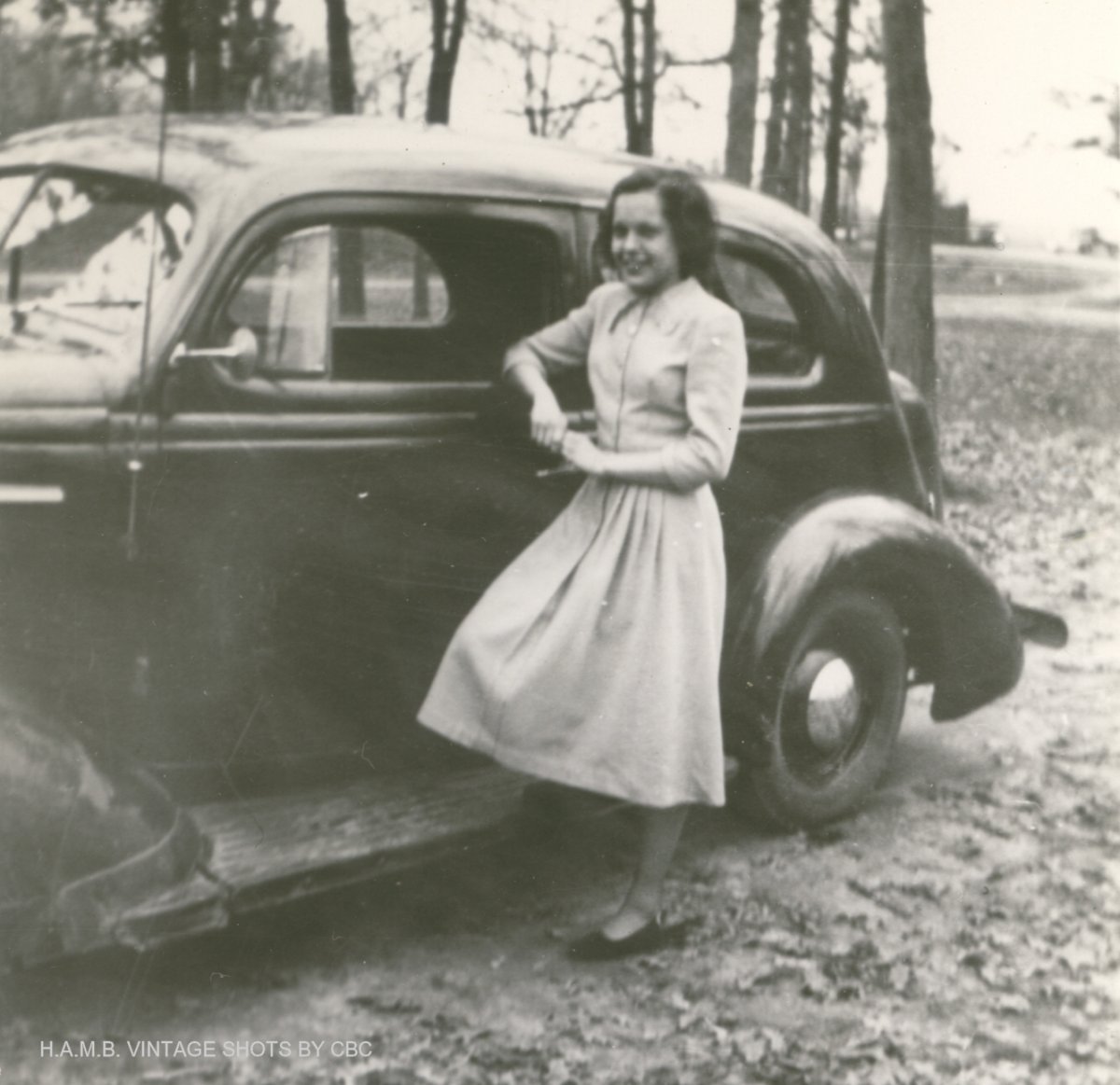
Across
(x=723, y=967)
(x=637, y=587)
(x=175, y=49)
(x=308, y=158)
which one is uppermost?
(x=175, y=49)

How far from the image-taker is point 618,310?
2.96 meters

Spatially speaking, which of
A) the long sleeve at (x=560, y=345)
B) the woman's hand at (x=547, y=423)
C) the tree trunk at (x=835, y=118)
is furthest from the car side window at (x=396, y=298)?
the tree trunk at (x=835, y=118)

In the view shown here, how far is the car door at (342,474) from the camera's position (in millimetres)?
2785

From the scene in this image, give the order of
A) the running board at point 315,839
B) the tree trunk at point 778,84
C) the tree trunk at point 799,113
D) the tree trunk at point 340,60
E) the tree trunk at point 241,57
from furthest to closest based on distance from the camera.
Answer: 1. the tree trunk at point 799,113
2. the tree trunk at point 778,84
3. the tree trunk at point 340,60
4. the tree trunk at point 241,57
5. the running board at point 315,839

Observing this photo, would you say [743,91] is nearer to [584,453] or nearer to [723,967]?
[584,453]

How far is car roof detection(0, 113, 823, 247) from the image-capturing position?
2.79 metres

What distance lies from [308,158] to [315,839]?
4.55 ft

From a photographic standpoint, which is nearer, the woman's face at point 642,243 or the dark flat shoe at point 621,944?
the woman's face at point 642,243

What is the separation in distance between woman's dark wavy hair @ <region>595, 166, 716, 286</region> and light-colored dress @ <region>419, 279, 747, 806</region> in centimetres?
6

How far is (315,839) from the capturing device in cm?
278

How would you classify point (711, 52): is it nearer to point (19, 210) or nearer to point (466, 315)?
point (466, 315)

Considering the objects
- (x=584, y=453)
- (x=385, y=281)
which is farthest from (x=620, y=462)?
(x=385, y=281)

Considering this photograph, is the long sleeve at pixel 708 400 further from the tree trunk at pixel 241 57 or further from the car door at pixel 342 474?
the tree trunk at pixel 241 57

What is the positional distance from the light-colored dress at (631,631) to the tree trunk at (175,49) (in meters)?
1.07
